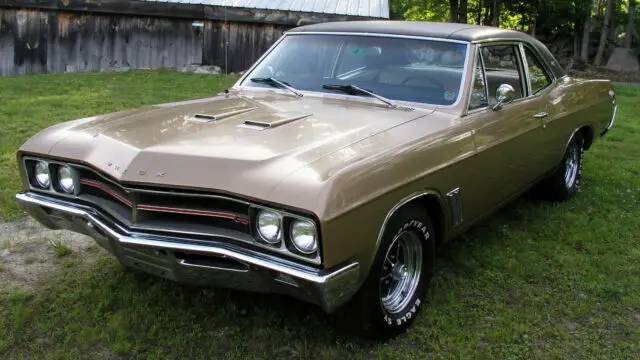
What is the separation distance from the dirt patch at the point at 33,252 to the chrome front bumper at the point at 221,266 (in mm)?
1105

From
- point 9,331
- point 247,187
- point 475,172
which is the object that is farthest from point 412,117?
point 9,331

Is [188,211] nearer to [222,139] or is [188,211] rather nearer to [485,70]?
[222,139]

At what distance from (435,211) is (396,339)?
29.0 inches

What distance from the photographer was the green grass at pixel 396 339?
3008 mm

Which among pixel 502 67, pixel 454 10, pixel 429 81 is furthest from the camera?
pixel 454 10


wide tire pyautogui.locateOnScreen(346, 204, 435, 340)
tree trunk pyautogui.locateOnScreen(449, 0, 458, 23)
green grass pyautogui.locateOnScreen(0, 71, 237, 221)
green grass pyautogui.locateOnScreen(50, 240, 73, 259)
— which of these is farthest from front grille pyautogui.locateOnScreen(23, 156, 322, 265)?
tree trunk pyautogui.locateOnScreen(449, 0, 458, 23)

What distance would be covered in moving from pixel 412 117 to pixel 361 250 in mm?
1153

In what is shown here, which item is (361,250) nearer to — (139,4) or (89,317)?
(89,317)

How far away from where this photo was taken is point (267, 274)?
2529 millimetres

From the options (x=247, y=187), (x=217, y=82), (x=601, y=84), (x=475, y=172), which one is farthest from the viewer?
(x=217, y=82)

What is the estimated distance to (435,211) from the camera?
3.31 metres

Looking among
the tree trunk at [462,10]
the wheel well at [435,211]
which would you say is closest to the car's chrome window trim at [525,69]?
the wheel well at [435,211]

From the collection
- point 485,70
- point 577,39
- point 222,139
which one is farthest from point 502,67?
point 577,39

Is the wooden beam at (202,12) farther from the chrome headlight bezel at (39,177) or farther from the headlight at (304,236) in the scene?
the headlight at (304,236)
